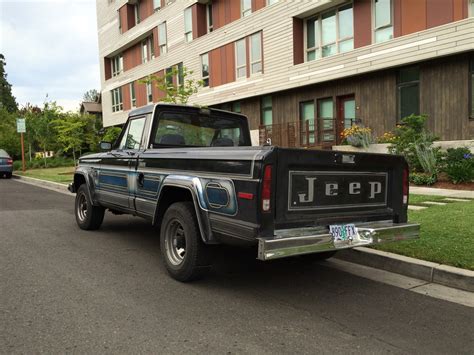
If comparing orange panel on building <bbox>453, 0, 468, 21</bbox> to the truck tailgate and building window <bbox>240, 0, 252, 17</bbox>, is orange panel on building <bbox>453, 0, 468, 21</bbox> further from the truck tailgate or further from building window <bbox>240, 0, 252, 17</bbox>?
the truck tailgate

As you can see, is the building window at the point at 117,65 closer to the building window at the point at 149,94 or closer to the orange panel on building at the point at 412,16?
the building window at the point at 149,94

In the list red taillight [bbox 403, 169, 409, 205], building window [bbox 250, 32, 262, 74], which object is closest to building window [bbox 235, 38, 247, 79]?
building window [bbox 250, 32, 262, 74]

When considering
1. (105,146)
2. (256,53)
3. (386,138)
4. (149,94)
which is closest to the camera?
(105,146)

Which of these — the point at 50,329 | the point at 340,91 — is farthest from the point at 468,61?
the point at 50,329

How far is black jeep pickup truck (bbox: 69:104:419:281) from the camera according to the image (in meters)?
3.88

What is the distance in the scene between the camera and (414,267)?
15.9 feet

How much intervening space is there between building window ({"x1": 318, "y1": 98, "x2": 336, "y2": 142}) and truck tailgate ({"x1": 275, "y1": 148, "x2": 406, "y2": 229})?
12841mm

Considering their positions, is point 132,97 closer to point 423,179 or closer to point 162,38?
point 162,38

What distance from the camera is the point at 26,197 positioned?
44.7 feet

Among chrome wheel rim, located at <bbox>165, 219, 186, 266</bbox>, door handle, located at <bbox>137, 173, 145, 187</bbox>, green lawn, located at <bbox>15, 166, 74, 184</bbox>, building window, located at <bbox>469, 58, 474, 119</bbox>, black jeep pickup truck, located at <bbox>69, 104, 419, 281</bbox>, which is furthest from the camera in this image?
green lawn, located at <bbox>15, 166, 74, 184</bbox>

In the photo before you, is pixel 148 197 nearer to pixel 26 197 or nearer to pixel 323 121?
pixel 26 197

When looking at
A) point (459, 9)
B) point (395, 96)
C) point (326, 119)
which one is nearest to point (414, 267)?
point (459, 9)

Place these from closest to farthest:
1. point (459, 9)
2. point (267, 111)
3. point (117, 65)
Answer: point (459, 9) → point (267, 111) → point (117, 65)

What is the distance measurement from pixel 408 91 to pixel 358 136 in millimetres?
2342
